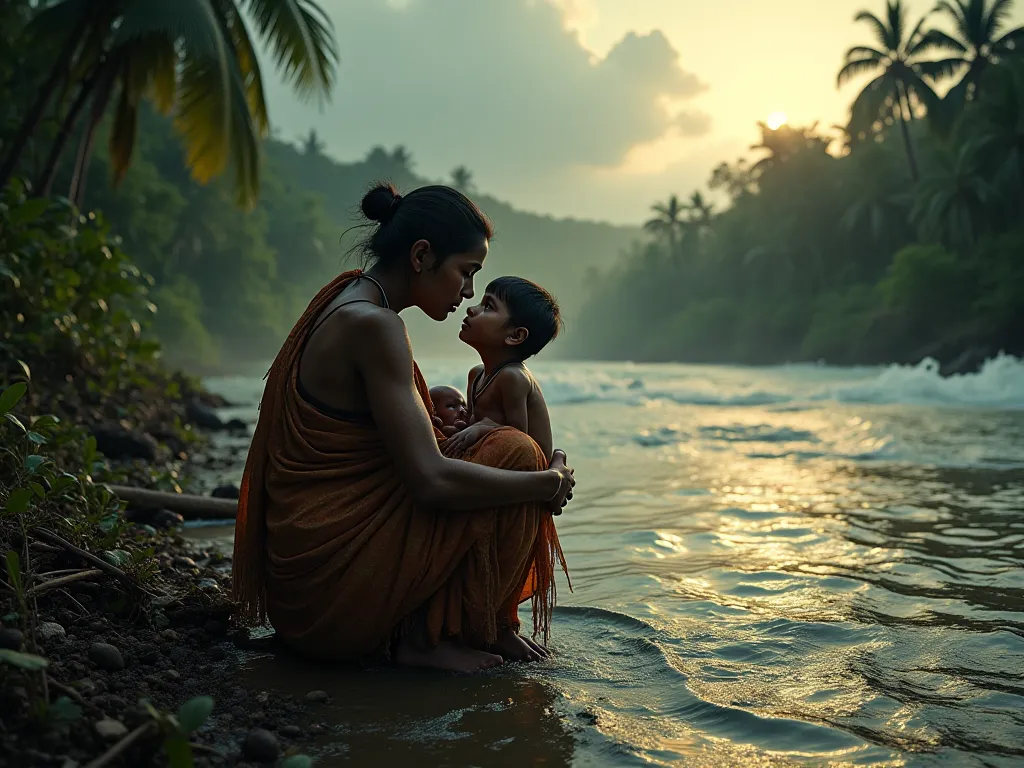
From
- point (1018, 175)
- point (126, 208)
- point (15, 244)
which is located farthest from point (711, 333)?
point (15, 244)

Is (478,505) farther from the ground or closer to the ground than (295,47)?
closer to the ground

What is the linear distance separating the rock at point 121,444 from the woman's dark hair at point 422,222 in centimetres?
415

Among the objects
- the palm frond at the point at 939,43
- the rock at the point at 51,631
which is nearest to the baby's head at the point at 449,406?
the rock at the point at 51,631

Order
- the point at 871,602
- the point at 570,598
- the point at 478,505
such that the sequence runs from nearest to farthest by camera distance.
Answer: the point at 478,505, the point at 871,602, the point at 570,598

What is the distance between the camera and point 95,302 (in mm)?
6500

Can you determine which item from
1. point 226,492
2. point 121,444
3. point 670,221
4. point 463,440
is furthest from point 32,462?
point 670,221

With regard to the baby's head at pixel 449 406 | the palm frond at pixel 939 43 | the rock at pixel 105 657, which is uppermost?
the palm frond at pixel 939 43

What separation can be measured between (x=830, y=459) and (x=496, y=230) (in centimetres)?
584

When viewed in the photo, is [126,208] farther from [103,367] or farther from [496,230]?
[496,230]

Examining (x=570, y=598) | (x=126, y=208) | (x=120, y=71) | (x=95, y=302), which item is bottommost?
(x=570, y=598)

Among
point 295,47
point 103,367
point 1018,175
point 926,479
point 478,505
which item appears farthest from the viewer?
point 1018,175

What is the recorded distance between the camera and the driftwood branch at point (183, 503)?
4.09 m

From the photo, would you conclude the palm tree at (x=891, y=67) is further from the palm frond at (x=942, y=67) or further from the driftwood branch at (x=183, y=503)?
the driftwood branch at (x=183, y=503)

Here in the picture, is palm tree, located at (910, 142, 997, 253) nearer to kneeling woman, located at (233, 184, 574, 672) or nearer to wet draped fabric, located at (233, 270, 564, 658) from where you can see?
kneeling woman, located at (233, 184, 574, 672)
